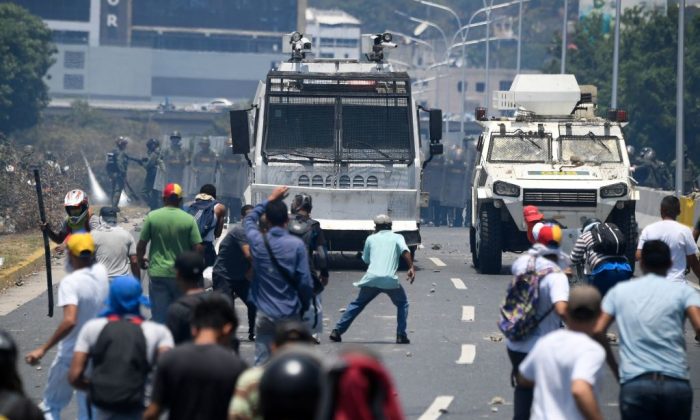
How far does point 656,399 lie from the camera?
344 inches

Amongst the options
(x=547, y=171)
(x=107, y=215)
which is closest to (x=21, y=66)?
(x=547, y=171)

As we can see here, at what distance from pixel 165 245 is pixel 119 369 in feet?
15.3

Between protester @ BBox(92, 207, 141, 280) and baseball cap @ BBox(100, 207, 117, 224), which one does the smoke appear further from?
protester @ BBox(92, 207, 141, 280)

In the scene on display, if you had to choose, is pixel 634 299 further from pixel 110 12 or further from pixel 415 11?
pixel 415 11

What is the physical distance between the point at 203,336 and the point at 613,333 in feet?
32.0

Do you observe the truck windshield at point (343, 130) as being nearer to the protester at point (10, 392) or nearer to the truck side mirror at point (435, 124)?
the truck side mirror at point (435, 124)

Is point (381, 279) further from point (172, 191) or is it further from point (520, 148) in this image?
point (520, 148)

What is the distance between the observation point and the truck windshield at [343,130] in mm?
23438

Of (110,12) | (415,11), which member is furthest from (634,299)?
(415,11)

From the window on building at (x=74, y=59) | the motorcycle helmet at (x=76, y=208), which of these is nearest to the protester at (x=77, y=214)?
the motorcycle helmet at (x=76, y=208)

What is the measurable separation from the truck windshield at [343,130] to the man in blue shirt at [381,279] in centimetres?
763

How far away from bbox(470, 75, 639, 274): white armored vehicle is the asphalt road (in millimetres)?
801

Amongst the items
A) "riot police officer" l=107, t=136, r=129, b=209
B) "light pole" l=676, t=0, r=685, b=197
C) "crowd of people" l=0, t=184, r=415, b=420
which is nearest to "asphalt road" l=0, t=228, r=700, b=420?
"crowd of people" l=0, t=184, r=415, b=420

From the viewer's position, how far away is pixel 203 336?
7742 mm
